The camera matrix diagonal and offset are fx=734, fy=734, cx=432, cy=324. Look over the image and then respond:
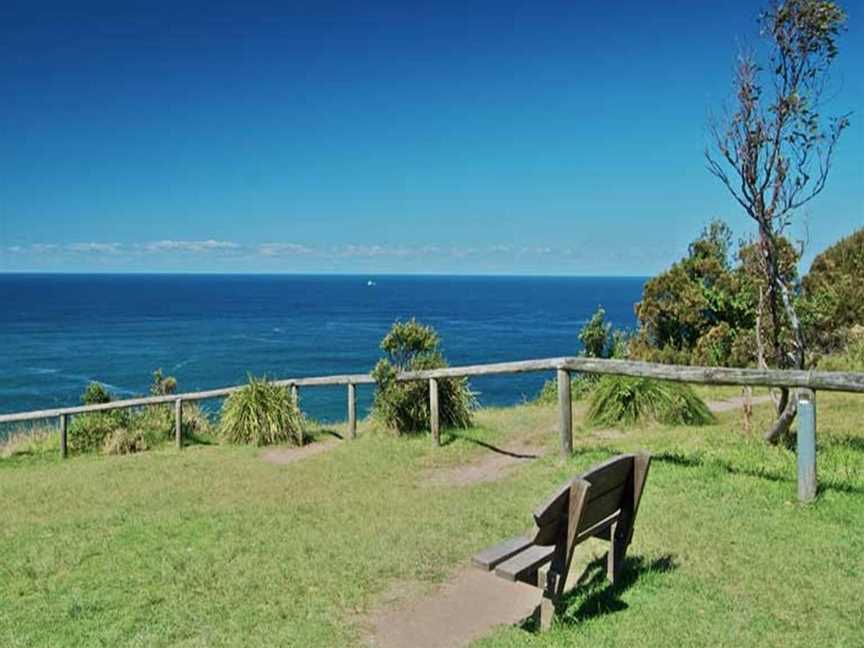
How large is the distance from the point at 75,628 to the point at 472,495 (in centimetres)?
396

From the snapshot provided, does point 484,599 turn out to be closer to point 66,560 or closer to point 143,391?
point 66,560

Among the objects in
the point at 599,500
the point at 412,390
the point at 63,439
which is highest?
the point at 599,500

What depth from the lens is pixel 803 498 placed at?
20.2 ft

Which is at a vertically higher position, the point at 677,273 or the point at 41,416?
the point at 677,273

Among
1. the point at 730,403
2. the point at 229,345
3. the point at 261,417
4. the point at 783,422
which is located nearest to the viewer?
the point at 783,422

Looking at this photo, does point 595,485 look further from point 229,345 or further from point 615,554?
point 229,345

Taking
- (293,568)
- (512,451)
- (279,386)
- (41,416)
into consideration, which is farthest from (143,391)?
(293,568)

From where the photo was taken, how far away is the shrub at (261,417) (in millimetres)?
11828

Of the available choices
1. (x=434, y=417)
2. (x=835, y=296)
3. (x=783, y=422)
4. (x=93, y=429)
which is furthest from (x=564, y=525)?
(x=835, y=296)

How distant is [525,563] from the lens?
404 centimetres

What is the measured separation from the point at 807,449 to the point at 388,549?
358 centimetres

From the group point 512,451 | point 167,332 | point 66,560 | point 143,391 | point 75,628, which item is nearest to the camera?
point 75,628

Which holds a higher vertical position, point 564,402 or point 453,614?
point 564,402

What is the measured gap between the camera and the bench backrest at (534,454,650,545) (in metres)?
3.94
